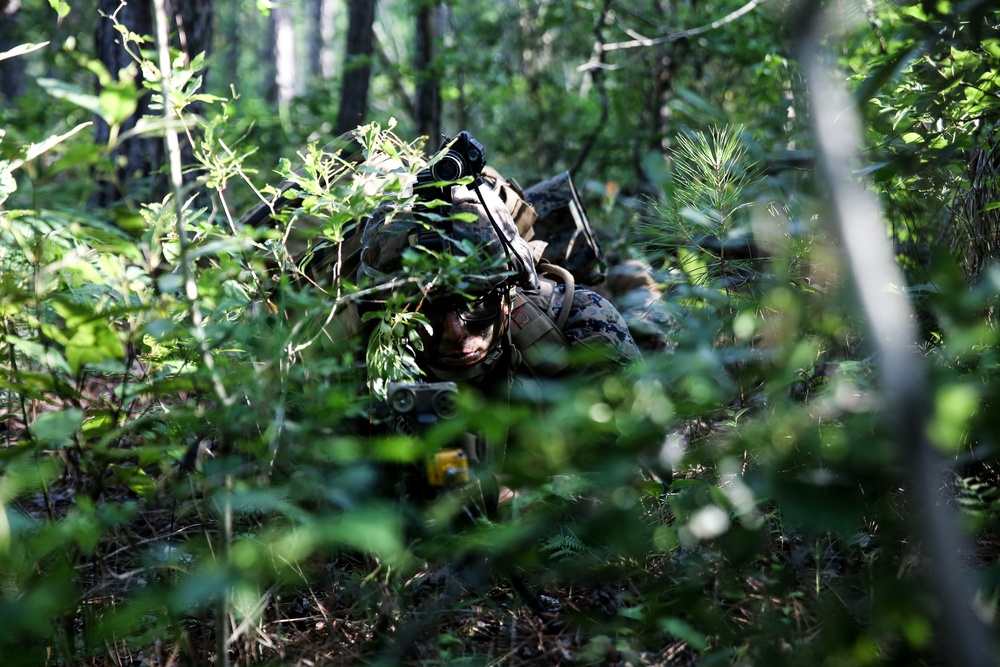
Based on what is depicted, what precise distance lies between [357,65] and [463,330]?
5.38 metres

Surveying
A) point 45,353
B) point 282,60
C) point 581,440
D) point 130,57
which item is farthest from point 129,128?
point 282,60

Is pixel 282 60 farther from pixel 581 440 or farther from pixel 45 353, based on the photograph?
pixel 581 440

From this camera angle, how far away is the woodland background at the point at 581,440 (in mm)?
1336

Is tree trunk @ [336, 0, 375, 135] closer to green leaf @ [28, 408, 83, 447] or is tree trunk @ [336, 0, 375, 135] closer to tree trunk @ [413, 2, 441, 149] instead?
tree trunk @ [413, 2, 441, 149]

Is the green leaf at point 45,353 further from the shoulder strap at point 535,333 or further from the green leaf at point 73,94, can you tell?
the shoulder strap at point 535,333

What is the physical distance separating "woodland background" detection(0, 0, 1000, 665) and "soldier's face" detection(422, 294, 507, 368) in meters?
0.64

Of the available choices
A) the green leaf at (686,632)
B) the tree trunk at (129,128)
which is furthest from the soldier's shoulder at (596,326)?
the tree trunk at (129,128)

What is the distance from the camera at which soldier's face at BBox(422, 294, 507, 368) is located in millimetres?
2900

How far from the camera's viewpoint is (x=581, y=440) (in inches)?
56.8

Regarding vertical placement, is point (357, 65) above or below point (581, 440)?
above

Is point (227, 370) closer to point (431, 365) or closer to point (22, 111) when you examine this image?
point (431, 365)

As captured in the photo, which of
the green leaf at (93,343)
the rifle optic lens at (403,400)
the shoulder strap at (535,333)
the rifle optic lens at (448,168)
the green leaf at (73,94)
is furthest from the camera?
the shoulder strap at (535,333)

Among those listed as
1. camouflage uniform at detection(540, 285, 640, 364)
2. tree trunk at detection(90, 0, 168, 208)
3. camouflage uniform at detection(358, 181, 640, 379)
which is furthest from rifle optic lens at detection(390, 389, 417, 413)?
tree trunk at detection(90, 0, 168, 208)

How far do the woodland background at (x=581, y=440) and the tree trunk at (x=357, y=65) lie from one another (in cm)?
488
